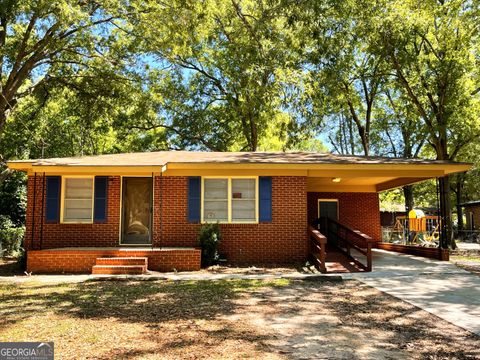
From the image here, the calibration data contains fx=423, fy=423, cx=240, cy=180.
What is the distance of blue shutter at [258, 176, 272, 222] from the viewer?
12.8m

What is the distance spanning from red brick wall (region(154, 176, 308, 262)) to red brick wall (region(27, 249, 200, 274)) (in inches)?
49.4

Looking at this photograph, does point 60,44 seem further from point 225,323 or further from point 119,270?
point 225,323

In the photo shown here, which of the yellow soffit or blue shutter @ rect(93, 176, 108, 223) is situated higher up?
the yellow soffit

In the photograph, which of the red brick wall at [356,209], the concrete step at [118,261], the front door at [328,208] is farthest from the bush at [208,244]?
the front door at [328,208]

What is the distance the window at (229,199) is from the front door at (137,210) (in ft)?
6.04

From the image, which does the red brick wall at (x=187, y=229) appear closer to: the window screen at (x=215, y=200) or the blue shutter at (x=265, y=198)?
the blue shutter at (x=265, y=198)

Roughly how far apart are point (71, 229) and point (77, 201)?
2.83 ft

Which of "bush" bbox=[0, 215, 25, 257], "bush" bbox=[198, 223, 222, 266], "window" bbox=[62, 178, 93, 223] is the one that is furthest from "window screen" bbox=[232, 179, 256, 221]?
"bush" bbox=[0, 215, 25, 257]

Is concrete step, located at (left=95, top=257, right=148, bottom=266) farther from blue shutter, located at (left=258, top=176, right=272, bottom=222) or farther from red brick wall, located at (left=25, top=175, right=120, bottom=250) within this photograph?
blue shutter, located at (left=258, top=176, right=272, bottom=222)

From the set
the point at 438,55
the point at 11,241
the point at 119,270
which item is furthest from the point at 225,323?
the point at 438,55

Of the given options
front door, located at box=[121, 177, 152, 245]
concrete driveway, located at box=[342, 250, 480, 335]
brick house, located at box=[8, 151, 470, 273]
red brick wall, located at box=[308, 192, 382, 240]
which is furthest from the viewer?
red brick wall, located at box=[308, 192, 382, 240]

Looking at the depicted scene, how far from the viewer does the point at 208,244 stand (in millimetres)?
12000

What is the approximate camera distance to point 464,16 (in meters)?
19.8

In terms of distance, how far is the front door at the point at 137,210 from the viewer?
43.3ft
